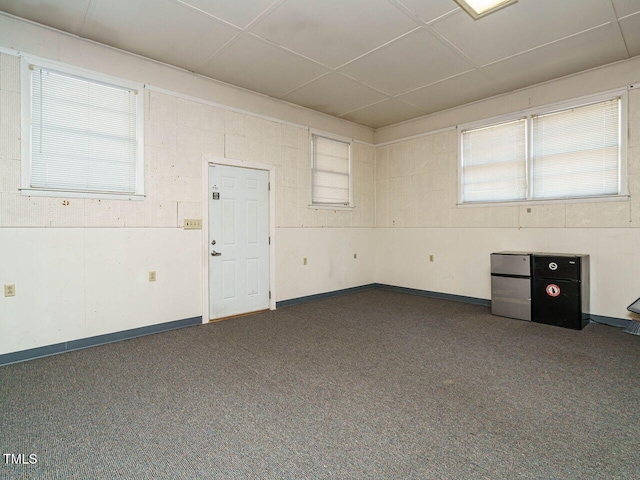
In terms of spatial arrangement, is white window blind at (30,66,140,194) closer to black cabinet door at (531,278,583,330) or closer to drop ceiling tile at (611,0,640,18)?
drop ceiling tile at (611,0,640,18)

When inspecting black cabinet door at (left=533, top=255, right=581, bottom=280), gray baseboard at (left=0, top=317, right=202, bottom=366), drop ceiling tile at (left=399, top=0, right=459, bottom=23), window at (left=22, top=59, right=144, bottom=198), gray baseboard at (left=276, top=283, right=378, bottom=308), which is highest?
drop ceiling tile at (left=399, top=0, right=459, bottom=23)

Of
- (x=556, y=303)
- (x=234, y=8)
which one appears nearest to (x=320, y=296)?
(x=556, y=303)

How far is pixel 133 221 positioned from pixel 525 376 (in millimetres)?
4168

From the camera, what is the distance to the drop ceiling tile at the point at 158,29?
3006mm

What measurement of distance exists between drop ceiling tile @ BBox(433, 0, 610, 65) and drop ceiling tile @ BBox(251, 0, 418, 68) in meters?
0.52

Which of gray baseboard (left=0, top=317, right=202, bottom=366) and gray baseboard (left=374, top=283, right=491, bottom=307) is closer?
gray baseboard (left=0, top=317, right=202, bottom=366)

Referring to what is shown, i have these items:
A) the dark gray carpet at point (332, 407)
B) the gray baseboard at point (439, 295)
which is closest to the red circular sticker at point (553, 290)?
the dark gray carpet at point (332, 407)

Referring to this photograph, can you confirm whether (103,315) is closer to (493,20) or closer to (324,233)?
(324,233)

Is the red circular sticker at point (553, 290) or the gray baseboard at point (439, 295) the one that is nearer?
the red circular sticker at point (553, 290)

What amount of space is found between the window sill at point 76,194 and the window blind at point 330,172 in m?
2.82

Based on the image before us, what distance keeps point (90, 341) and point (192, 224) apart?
167 cm

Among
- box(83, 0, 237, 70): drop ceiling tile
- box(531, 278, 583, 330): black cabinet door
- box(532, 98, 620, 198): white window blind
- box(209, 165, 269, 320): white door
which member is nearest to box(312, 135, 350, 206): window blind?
box(209, 165, 269, 320): white door

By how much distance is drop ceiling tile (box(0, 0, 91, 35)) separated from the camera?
2918mm

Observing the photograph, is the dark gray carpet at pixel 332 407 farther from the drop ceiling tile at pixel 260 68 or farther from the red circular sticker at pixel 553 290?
the drop ceiling tile at pixel 260 68
